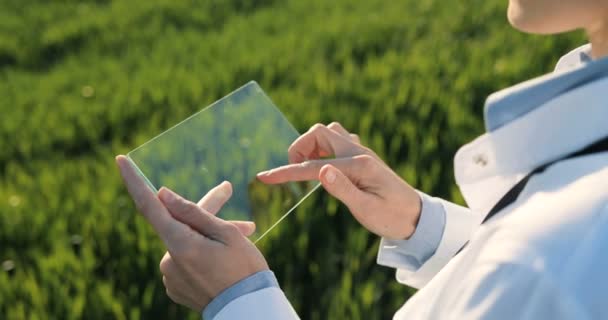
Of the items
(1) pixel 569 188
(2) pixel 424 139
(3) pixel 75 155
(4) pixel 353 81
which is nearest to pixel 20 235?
(3) pixel 75 155

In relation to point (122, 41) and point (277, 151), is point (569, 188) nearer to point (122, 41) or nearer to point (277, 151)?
point (277, 151)

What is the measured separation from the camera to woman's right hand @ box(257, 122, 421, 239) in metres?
1.09

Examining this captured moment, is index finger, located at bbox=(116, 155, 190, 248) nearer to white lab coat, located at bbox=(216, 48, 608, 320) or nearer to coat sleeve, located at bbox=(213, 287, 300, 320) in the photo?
coat sleeve, located at bbox=(213, 287, 300, 320)

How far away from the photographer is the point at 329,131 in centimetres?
114

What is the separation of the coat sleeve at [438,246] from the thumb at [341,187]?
0.42ft

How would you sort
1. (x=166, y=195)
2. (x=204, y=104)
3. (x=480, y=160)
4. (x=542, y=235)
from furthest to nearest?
(x=204, y=104) → (x=166, y=195) → (x=480, y=160) → (x=542, y=235)

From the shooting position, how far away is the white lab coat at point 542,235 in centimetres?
60

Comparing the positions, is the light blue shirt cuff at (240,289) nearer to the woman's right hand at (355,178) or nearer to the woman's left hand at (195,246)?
the woman's left hand at (195,246)

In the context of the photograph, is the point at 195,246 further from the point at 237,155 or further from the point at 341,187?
the point at 237,155

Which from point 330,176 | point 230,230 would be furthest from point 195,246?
point 330,176

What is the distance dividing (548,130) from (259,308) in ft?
1.17

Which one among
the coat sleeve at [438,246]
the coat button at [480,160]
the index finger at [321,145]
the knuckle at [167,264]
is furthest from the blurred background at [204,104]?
the coat button at [480,160]

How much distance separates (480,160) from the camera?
807 mm

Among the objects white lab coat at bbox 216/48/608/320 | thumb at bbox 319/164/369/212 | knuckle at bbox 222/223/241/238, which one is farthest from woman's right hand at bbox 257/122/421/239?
white lab coat at bbox 216/48/608/320
